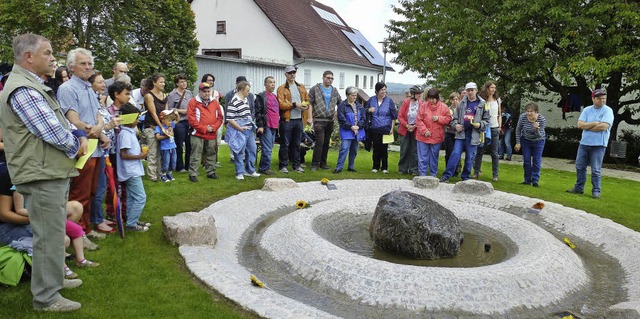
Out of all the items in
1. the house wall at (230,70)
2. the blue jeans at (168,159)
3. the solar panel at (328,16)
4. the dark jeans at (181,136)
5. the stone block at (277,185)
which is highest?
the solar panel at (328,16)

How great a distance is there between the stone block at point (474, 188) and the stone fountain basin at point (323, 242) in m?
0.10

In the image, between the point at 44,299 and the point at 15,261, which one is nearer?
the point at 44,299

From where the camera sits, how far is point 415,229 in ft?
18.8

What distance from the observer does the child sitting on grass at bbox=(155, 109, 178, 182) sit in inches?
344

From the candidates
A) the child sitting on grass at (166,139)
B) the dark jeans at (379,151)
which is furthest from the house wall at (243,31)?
the child sitting on grass at (166,139)

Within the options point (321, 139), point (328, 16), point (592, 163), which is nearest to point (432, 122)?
point (321, 139)

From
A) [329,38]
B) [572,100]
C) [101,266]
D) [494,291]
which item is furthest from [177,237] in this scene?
[329,38]

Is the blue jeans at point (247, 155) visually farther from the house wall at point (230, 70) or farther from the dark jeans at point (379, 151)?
the house wall at point (230, 70)

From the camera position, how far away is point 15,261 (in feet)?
13.8

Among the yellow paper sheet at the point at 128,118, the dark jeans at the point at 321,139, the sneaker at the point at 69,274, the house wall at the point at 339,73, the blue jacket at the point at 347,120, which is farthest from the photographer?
the house wall at the point at 339,73

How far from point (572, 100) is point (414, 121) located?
32.7ft

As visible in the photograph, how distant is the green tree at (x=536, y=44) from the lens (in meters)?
13.7

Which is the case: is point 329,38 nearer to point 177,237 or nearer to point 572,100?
point 572,100

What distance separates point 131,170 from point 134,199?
1.27 feet
